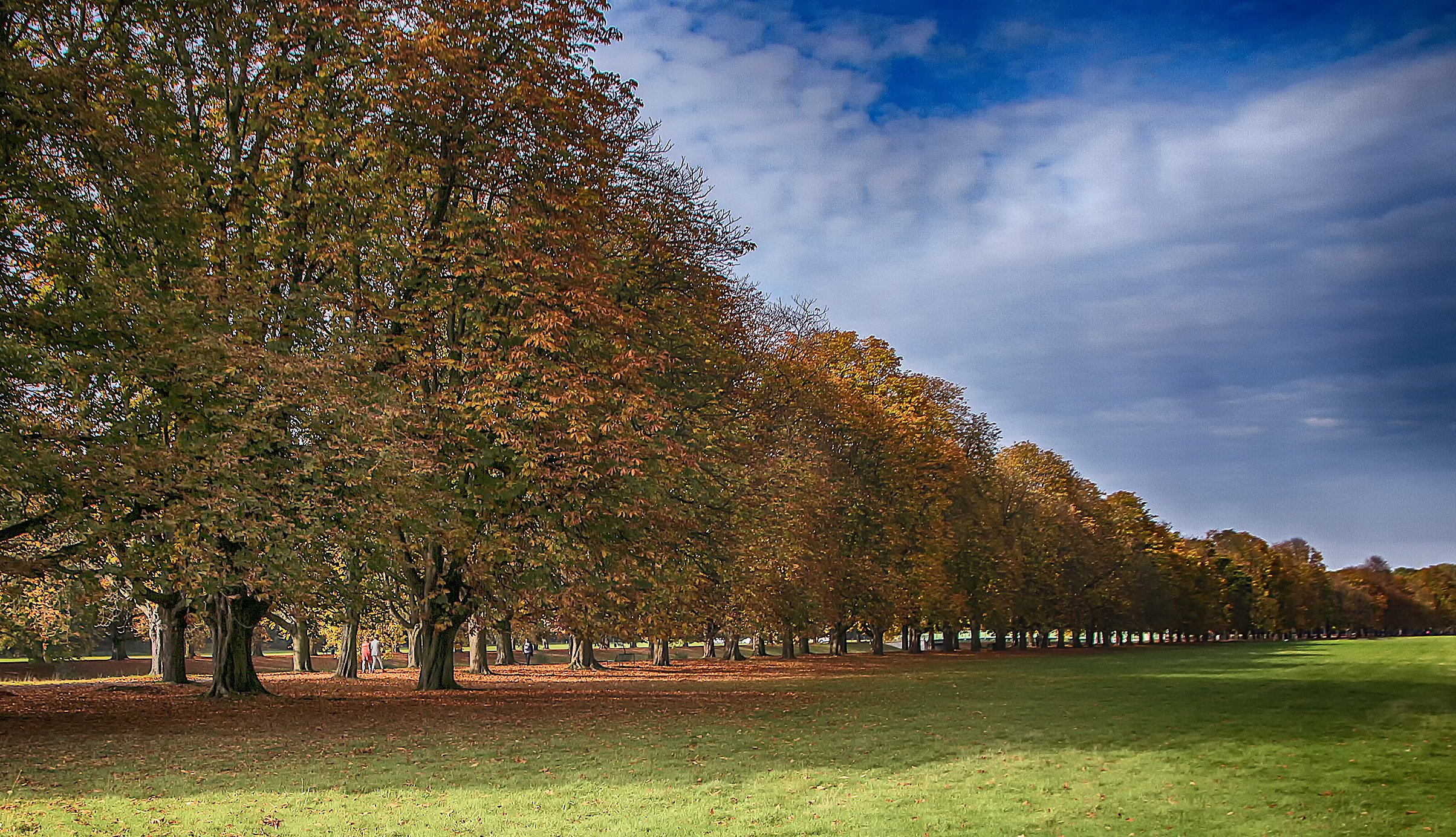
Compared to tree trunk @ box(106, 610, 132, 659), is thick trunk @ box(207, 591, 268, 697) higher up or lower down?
higher up

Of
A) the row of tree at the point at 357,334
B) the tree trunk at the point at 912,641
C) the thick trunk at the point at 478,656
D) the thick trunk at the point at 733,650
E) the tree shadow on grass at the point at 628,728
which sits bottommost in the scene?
the tree trunk at the point at 912,641

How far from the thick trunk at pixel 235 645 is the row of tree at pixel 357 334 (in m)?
0.09

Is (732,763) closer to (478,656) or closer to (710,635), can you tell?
(478,656)

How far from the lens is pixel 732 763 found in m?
15.6

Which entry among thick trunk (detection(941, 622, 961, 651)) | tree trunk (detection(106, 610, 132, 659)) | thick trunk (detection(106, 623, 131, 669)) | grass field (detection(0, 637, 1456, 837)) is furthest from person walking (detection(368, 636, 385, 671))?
thick trunk (detection(941, 622, 961, 651))

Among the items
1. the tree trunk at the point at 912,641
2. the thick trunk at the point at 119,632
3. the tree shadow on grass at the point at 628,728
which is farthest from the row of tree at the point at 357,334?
the tree trunk at the point at 912,641

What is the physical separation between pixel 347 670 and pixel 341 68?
2480 cm

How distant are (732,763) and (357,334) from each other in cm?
1327

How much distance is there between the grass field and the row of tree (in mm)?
2612

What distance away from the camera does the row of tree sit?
63.8ft

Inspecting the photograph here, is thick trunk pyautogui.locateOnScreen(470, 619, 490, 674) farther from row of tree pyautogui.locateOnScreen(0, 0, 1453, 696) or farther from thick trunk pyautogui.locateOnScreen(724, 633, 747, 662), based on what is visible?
thick trunk pyautogui.locateOnScreen(724, 633, 747, 662)

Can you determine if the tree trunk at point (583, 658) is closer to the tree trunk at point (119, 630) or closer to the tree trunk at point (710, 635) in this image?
the tree trunk at point (710, 635)

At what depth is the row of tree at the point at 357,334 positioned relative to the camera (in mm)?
19438

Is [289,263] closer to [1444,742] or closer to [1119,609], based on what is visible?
[1444,742]
